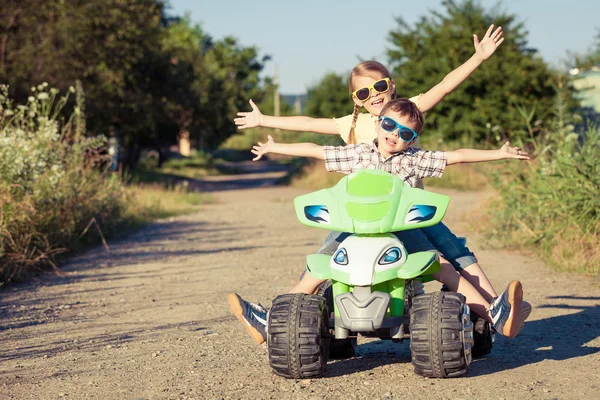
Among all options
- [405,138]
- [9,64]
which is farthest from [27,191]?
[9,64]

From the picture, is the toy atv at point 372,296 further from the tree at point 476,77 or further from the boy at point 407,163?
the tree at point 476,77

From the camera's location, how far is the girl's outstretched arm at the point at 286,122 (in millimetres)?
5566

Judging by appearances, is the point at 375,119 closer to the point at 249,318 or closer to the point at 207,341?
the point at 249,318

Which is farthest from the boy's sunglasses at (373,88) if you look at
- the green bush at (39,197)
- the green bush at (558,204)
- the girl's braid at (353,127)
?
the green bush at (39,197)

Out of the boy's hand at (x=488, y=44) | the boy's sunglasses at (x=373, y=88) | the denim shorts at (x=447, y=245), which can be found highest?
the boy's hand at (x=488, y=44)

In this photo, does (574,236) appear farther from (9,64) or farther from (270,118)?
(9,64)

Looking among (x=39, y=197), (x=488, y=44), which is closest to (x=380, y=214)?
(x=488, y=44)

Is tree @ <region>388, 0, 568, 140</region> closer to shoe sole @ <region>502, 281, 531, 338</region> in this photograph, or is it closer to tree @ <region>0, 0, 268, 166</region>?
tree @ <region>0, 0, 268, 166</region>

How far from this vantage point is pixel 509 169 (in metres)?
11.2

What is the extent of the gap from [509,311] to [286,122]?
1.73 meters

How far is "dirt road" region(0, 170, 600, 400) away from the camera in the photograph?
479cm

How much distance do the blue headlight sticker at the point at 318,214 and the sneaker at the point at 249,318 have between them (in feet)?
1.89

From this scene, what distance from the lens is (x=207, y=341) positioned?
6074 millimetres

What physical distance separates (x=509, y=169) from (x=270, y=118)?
620 cm
